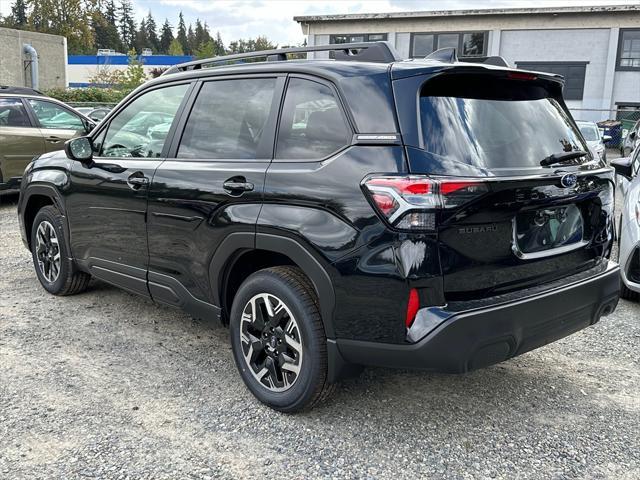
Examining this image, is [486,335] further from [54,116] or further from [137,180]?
[54,116]

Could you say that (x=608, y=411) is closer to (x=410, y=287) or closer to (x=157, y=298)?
(x=410, y=287)

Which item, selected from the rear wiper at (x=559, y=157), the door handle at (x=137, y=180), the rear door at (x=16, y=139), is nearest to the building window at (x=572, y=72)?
the rear door at (x=16, y=139)

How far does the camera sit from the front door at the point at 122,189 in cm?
402

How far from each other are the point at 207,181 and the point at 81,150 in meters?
1.51

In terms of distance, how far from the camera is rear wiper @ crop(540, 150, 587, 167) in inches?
121

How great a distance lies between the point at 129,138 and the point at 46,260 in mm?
1624

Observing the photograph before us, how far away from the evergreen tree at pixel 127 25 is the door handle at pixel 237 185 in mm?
133599

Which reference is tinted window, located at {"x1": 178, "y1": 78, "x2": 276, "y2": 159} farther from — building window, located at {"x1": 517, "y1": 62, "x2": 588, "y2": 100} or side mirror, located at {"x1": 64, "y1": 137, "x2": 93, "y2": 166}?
building window, located at {"x1": 517, "y1": 62, "x2": 588, "y2": 100}

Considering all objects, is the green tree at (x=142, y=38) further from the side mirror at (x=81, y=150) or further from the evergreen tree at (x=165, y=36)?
the side mirror at (x=81, y=150)

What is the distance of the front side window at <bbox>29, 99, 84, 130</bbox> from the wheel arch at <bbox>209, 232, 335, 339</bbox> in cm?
763

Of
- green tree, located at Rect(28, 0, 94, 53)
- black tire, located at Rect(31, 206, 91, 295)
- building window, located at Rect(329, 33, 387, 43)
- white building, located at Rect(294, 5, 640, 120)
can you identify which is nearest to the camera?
black tire, located at Rect(31, 206, 91, 295)

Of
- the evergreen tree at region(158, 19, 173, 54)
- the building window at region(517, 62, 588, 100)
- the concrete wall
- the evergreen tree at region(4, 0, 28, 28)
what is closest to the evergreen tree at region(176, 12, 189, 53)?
the evergreen tree at region(158, 19, 173, 54)

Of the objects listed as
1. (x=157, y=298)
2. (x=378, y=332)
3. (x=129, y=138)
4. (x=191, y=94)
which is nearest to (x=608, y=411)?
(x=378, y=332)

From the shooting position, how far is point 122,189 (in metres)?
4.14
